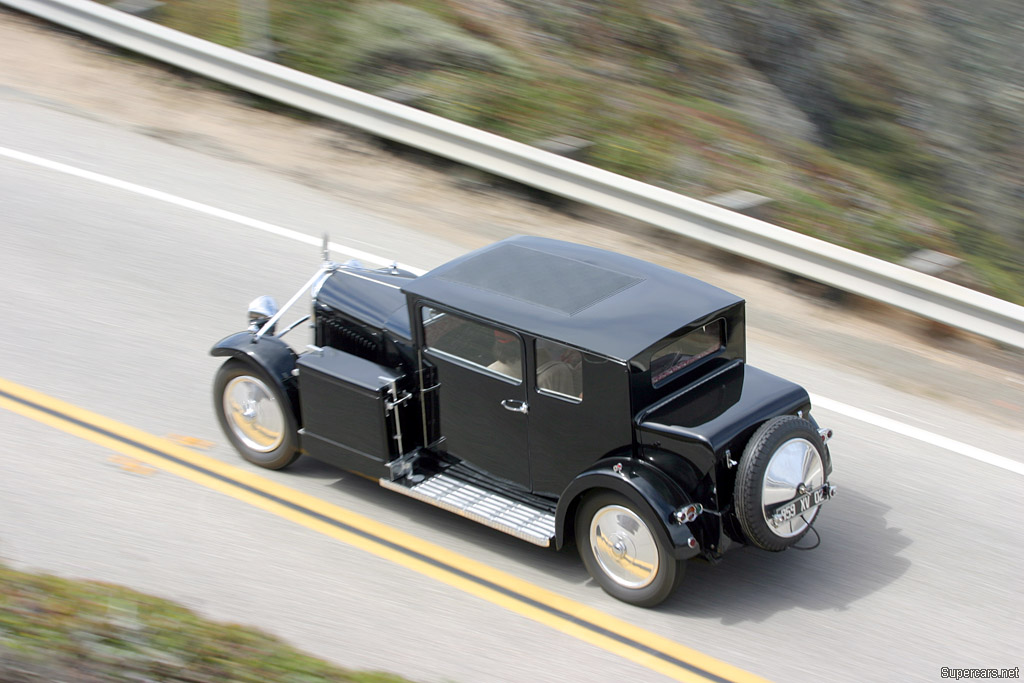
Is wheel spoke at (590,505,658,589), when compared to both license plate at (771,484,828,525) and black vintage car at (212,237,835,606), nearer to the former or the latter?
black vintage car at (212,237,835,606)

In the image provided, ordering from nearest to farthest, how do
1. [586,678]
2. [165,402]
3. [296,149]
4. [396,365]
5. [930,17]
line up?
[586,678] < [396,365] < [165,402] < [296,149] < [930,17]

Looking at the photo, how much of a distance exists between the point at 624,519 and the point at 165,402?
12.6ft

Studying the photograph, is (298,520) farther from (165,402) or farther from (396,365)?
(165,402)

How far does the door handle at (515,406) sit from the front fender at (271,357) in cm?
155

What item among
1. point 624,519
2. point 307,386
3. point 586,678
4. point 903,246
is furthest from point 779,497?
point 903,246

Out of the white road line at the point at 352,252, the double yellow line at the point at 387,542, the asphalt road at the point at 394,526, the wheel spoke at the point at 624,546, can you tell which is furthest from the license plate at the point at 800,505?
the white road line at the point at 352,252

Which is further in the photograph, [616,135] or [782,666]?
[616,135]

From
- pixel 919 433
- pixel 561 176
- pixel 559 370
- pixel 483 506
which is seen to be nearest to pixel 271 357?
pixel 483 506

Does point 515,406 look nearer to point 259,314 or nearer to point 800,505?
point 800,505

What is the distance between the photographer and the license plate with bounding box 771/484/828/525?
Result: 20.5 feet

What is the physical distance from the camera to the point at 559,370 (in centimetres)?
647

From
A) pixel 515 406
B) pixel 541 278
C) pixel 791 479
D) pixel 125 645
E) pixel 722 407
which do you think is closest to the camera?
pixel 125 645

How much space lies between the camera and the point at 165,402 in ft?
27.3

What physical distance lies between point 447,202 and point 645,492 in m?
5.88
